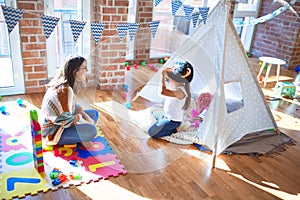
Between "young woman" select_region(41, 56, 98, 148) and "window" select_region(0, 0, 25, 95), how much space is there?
3.35 feet

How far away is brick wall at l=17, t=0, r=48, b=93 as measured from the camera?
262cm

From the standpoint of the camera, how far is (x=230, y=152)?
218cm

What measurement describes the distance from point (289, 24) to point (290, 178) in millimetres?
3263

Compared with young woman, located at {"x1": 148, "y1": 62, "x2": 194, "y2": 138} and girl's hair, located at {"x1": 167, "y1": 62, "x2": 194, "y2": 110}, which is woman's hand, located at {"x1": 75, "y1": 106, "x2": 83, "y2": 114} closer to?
young woman, located at {"x1": 148, "y1": 62, "x2": 194, "y2": 138}

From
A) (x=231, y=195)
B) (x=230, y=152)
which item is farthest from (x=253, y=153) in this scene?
(x=231, y=195)

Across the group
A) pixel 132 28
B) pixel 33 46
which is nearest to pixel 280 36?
pixel 132 28

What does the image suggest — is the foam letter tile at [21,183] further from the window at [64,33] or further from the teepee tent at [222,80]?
the window at [64,33]

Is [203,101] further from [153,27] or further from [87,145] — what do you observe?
[87,145]

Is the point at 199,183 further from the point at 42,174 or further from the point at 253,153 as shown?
the point at 42,174

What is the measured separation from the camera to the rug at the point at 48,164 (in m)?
1.69

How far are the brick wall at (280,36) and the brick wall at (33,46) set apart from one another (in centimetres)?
362

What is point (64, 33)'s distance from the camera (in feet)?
9.63

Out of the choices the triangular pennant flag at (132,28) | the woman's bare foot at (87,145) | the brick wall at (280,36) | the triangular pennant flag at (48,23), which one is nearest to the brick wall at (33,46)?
the triangular pennant flag at (48,23)

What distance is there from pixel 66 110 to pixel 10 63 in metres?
1.28
